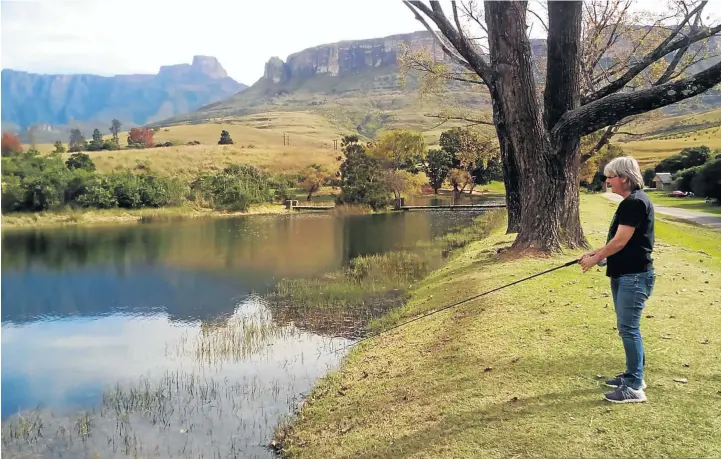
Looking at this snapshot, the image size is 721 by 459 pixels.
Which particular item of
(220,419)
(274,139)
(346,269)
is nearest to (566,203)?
(220,419)

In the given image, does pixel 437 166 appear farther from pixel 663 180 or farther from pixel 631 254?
pixel 631 254

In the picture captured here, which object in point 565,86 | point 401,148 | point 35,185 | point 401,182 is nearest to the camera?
point 565,86

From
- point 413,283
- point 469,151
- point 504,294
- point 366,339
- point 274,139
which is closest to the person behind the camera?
point 504,294

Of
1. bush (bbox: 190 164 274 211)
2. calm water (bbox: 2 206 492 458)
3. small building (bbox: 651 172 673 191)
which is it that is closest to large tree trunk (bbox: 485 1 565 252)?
calm water (bbox: 2 206 492 458)

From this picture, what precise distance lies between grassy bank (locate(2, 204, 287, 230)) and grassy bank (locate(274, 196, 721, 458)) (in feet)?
124

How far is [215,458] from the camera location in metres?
6.71

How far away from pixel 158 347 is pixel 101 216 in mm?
35839

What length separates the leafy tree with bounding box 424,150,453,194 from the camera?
6069 cm

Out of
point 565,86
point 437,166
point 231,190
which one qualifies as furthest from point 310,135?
point 565,86

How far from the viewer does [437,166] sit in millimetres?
62094

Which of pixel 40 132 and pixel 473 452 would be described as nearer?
pixel 473 452

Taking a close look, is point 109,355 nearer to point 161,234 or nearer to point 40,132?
point 40,132

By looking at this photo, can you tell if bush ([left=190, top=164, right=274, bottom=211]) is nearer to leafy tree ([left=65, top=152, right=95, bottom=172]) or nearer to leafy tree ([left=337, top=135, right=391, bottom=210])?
leafy tree ([left=337, top=135, right=391, bottom=210])

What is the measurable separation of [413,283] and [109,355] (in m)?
8.34
